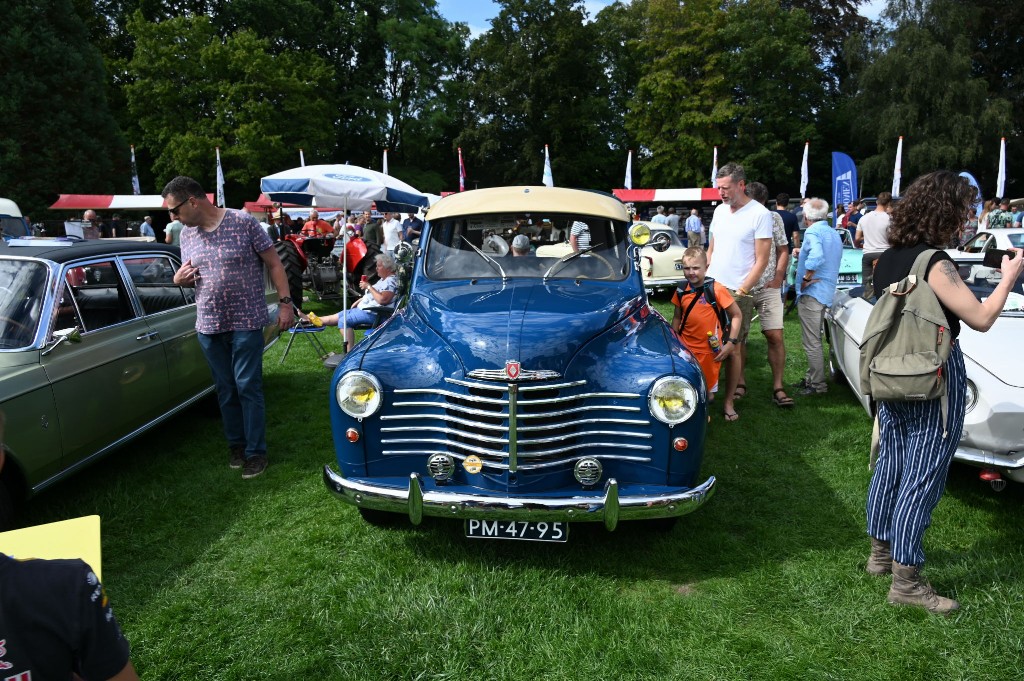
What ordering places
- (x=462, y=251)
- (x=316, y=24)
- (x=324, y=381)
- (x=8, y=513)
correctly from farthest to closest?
(x=316, y=24) → (x=324, y=381) → (x=462, y=251) → (x=8, y=513)

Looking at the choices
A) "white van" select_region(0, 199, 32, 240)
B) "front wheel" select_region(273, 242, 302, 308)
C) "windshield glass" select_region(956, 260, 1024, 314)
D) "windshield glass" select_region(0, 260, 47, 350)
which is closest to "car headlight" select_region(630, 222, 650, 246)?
"windshield glass" select_region(956, 260, 1024, 314)

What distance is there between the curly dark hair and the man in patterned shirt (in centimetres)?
396

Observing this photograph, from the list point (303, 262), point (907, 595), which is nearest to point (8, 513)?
point (907, 595)

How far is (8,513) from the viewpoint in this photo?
362 cm

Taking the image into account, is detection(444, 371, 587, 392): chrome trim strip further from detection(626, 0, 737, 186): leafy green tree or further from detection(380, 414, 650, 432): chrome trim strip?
detection(626, 0, 737, 186): leafy green tree

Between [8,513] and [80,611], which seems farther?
[8,513]

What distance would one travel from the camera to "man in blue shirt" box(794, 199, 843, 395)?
6.61 m

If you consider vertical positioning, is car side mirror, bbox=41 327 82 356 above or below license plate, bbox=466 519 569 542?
above

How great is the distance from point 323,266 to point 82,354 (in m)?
8.57

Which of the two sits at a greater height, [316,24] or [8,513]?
[316,24]

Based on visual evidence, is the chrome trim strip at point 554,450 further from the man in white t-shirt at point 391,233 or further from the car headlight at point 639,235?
the man in white t-shirt at point 391,233

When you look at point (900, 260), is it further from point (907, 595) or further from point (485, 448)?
point (485, 448)

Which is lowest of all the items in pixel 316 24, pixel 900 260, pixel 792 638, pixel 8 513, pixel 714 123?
pixel 792 638

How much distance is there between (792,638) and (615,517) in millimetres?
947
